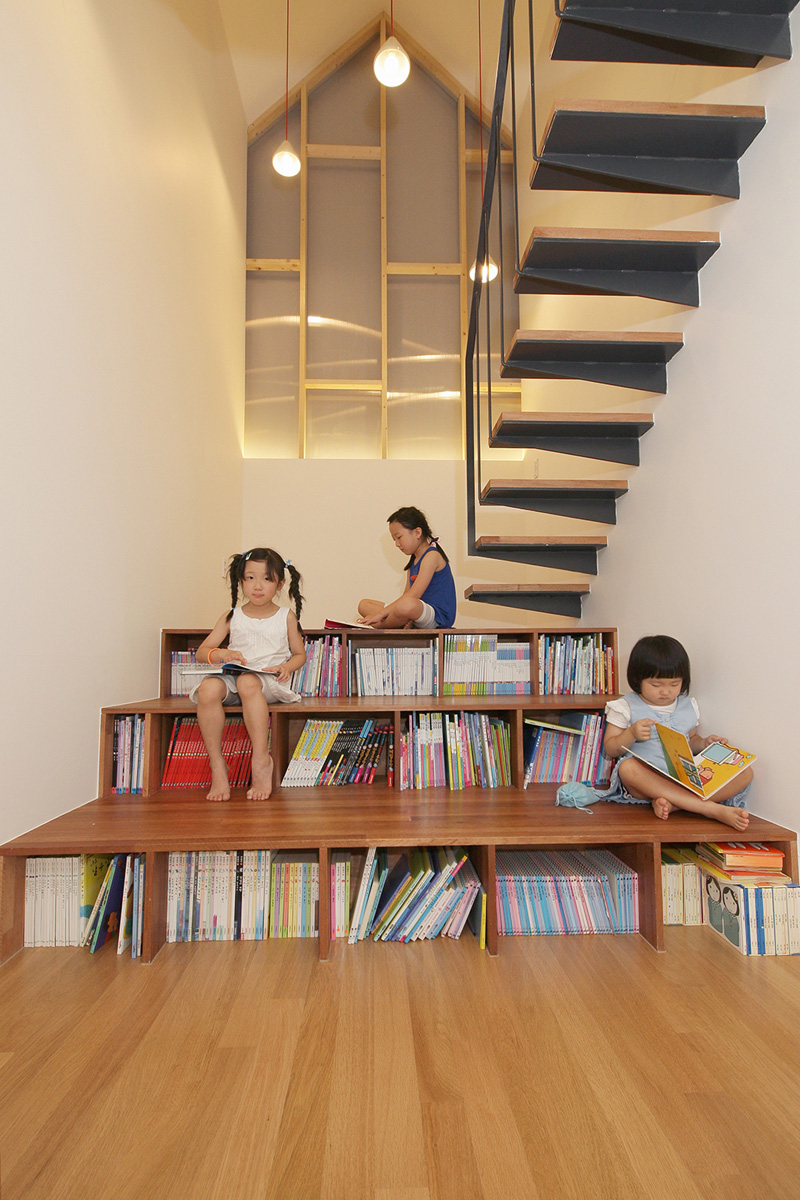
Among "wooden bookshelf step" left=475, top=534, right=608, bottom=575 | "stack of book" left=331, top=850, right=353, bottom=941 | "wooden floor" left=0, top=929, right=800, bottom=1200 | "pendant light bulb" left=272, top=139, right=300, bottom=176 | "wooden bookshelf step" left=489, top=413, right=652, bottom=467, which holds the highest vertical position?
"pendant light bulb" left=272, top=139, right=300, bottom=176

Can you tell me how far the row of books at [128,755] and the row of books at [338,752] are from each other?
0.52 metres

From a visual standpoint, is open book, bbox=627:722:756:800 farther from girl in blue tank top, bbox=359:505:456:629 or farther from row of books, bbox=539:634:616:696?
girl in blue tank top, bbox=359:505:456:629

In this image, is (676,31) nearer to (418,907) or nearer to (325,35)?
Result: (418,907)

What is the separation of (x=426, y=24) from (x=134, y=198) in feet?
11.5

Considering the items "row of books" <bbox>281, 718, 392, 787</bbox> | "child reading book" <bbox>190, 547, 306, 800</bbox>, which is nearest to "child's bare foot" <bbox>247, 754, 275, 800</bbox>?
"child reading book" <bbox>190, 547, 306, 800</bbox>

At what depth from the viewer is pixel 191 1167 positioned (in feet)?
3.44

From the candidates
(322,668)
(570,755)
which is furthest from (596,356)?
(322,668)

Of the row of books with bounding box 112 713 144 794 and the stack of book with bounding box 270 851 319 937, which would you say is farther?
the row of books with bounding box 112 713 144 794

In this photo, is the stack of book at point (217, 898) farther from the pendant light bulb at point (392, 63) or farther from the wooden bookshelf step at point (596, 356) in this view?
the pendant light bulb at point (392, 63)

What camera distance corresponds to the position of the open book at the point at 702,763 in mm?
1981

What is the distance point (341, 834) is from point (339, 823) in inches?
4.8

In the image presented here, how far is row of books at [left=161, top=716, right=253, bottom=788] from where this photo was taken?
2.52 metres

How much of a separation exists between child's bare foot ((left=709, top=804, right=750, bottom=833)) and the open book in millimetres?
54

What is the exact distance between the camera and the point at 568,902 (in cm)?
193
